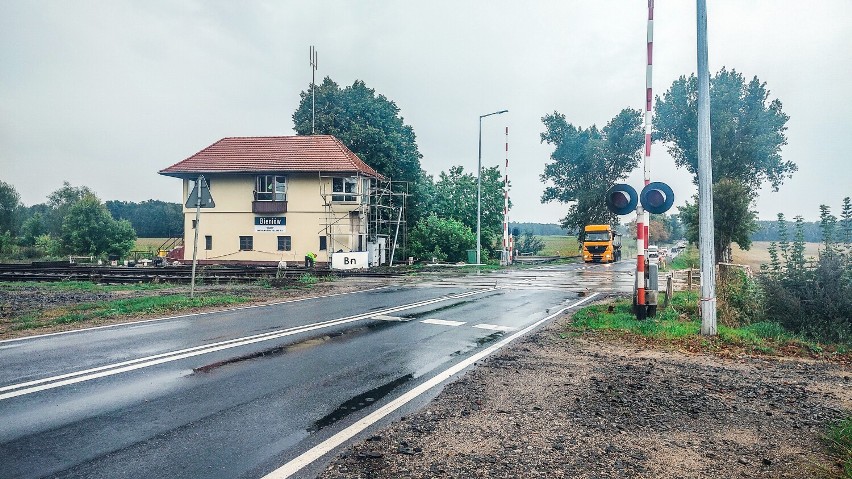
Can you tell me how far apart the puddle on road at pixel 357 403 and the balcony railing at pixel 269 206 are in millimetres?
31800

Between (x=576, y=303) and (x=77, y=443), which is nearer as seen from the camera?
(x=77, y=443)

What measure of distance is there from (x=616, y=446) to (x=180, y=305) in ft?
39.4

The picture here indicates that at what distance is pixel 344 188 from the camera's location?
36.2 meters

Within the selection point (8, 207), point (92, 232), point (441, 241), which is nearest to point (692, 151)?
point (441, 241)

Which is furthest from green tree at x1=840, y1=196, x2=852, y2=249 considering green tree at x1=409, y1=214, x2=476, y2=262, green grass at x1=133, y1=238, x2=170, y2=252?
green grass at x1=133, y1=238, x2=170, y2=252

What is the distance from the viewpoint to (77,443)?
13.6 ft

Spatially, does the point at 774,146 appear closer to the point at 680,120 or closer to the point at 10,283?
the point at 680,120

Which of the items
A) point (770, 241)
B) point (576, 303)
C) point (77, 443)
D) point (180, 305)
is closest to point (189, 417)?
point (77, 443)

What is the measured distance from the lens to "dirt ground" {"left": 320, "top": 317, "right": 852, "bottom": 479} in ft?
12.4

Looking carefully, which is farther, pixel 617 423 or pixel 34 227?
pixel 34 227

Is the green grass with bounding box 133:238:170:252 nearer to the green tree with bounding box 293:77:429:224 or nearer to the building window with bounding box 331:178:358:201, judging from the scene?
the green tree with bounding box 293:77:429:224

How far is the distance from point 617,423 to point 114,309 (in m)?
12.0

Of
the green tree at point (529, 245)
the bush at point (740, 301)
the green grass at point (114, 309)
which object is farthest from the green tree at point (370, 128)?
the bush at point (740, 301)

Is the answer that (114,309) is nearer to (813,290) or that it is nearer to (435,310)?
(435,310)
